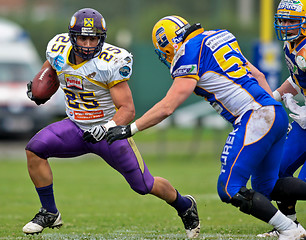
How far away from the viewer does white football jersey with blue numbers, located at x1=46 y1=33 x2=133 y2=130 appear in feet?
16.6

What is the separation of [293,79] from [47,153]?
203 centimetres

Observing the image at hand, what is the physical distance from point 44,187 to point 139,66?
11.1 metres

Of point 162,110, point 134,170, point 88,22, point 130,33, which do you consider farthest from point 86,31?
point 130,33

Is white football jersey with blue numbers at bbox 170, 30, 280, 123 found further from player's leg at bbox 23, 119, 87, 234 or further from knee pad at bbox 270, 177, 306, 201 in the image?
player's leg at bbox 23, 119, 87, 234

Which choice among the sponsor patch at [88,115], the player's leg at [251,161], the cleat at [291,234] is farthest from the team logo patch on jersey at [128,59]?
the cleat at [291,234]

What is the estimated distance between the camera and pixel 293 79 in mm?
5305

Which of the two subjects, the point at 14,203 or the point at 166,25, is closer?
the point at 166,25

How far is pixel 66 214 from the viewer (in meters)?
6.82

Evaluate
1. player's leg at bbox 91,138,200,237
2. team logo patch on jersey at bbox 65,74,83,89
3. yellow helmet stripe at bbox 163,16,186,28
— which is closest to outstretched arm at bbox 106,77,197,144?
yellow helmet stripe at bbox 163,16,186,28

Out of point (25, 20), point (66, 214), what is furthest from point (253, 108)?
point (25, 20)

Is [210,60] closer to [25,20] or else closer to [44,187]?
[44,187]

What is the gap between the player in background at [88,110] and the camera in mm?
5070

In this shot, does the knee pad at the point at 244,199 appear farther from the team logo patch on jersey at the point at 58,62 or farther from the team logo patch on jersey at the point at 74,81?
the team logo patch on jersey at the point at 58,62

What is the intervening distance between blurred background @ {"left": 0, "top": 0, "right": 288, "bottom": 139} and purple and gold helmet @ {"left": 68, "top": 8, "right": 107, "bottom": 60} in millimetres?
8980
